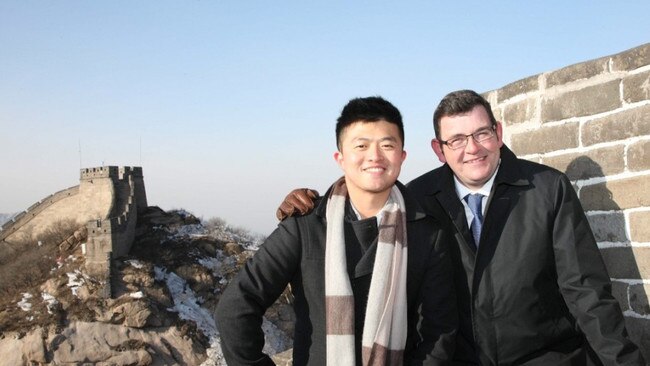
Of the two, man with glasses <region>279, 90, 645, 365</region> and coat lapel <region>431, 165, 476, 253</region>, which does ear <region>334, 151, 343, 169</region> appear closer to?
man with glasses <region>279, 90, 645, 365</region>

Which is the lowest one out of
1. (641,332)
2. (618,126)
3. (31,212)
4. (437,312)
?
(31,212)

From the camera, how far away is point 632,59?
140 inches

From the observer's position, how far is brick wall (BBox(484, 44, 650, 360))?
3.51 metres

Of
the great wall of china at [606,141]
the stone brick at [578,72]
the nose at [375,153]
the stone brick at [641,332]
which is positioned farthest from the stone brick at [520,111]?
the nose at [375,153]

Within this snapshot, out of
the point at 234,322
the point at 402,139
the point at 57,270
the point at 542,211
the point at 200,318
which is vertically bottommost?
the point at 200,318

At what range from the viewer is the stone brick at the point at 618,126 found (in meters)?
3.50

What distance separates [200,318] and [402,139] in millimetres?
30467

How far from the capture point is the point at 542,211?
3156 mm

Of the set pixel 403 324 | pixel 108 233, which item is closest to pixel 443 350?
pixel 403 324

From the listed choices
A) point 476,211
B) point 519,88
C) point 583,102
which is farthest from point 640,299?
point 519,88

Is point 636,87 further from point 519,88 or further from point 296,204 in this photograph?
point 296,204

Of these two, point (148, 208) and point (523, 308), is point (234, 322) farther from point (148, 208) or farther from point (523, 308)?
point (148, 208)

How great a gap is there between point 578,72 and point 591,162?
1.94 feet

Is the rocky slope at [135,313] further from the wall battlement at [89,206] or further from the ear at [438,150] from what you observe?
the ear at [438,150]
